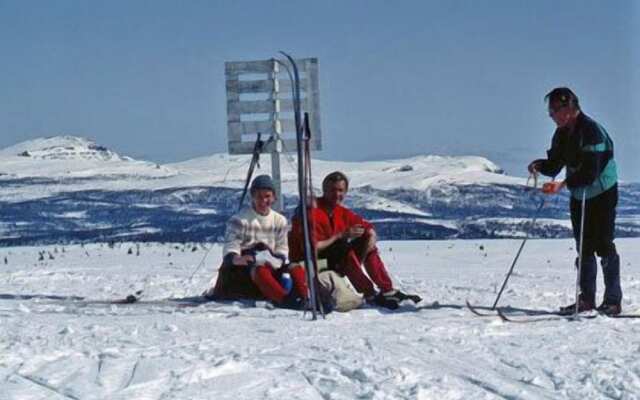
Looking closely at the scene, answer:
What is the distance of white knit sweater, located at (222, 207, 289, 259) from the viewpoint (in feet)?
25.2

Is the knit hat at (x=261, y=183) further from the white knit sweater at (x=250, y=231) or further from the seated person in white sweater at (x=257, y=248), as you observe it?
the white knit sweater at (x=250, y=231)

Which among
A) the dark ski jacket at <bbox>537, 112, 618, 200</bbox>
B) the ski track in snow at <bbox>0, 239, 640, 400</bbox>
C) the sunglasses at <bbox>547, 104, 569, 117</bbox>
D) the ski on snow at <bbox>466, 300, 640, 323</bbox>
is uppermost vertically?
the sunglasses at <bbox>547, 104, 569, 117</bbox>

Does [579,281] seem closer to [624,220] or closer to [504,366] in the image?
[504,366]

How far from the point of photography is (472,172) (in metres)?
39.5

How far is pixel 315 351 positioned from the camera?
A: 16.9 feet

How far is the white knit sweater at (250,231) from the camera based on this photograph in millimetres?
7695

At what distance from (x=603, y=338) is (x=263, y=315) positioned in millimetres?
2425

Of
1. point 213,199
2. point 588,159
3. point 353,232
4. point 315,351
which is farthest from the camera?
point 213,199

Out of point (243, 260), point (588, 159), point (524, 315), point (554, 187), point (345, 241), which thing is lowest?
point (524, 315)

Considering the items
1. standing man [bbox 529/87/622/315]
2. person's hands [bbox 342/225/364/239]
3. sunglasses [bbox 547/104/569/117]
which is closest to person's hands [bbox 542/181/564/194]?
standing man [bbox 529/87/622/315]

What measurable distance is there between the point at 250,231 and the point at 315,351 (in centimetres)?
268

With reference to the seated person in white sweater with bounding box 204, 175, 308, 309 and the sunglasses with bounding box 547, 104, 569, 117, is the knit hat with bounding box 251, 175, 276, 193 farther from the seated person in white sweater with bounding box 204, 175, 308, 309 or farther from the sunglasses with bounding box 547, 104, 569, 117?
the sunglasses with bounding box 547, 104, 569, 117

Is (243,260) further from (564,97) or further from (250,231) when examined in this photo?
(564,97)

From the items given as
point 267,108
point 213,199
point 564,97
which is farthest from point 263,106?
point 213,199
